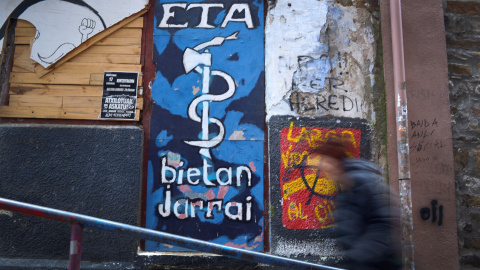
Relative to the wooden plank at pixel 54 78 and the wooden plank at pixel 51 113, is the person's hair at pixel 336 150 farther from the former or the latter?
the wooden plank at pixel 54 78

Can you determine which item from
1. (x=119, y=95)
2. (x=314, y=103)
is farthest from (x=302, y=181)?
(x=119, y=95)

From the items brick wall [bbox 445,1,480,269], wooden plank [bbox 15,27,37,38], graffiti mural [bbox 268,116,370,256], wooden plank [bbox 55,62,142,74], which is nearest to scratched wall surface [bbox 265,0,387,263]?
graffiti mural [bbox 268,116,370,256]

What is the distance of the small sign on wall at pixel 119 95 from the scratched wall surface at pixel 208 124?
0.23 m

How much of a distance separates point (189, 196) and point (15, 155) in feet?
6.00

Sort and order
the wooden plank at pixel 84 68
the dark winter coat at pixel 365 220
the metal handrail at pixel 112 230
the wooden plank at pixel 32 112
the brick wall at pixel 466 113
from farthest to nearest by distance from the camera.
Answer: the wooden plank at pixel 84 68
the wooden plank at pixel 32 112
the brick wall at pixel 466 113
the dark winter coat at pixel 365 220
the metal handrail at pixel 112 230

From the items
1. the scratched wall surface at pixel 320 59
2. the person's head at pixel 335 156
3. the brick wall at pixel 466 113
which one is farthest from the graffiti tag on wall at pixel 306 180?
the person's head at pixel 335 156

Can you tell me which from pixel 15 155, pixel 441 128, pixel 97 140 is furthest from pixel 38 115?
pixel 441 128

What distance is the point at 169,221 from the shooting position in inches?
151

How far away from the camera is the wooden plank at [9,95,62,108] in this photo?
12.9 feet

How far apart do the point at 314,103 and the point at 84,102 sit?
246 cm

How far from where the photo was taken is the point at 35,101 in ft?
12.9

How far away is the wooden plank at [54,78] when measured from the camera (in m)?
3.99

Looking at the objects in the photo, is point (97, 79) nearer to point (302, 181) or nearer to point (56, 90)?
point (56, 90)

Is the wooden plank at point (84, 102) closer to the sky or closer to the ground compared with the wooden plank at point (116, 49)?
closer to the ground
